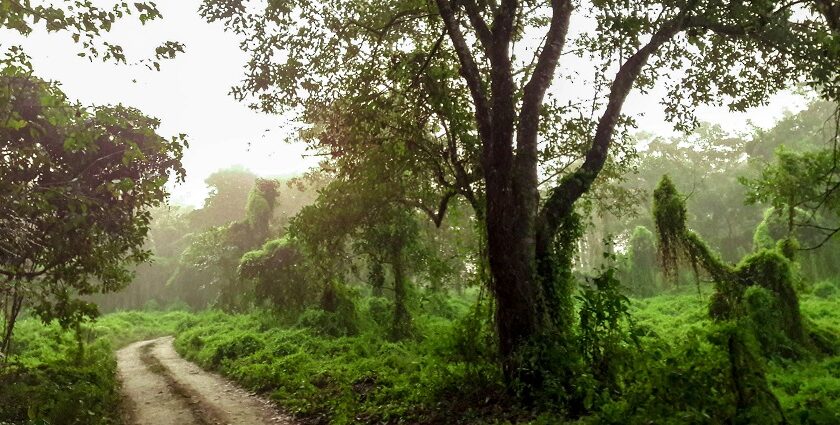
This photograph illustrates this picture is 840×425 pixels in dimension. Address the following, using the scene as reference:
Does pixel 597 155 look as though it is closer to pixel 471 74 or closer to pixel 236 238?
pixel 471 74

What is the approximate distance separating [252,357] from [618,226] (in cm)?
4326

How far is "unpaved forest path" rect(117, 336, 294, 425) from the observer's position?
1088 centimetres

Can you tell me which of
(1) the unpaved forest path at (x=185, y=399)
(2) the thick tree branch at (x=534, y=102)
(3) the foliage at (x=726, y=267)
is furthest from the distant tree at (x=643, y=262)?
(1) the unpaved forest path at (x=185, y=399)

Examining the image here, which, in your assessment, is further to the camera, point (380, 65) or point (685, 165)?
point (685, 165)

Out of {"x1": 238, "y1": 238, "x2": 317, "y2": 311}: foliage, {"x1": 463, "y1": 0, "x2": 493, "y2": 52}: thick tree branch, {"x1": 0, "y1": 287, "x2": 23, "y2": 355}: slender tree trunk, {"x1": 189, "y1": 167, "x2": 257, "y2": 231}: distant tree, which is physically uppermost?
{"x1": 189, "y1": 167, "x2": 257, "y2": 231}: distant tree

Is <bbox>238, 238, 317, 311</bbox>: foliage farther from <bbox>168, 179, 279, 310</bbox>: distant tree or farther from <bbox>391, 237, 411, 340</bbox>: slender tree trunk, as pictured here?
<bbox>168, 179, 279, 310</bbox>: distant tree

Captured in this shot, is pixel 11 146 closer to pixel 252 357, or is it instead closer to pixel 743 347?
pixel 252 357

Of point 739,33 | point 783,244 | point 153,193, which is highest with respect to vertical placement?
point 739,33

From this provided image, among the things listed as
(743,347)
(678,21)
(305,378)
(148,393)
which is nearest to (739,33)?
(678,21)

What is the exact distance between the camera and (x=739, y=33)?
373 inches

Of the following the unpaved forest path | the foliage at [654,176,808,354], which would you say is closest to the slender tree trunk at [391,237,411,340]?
the unpaved forest path

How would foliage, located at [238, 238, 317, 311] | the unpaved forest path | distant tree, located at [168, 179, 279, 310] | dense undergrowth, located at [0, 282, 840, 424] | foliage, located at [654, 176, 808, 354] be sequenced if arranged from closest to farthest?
1. dense undergrowth, located at [0, 282, 840, 424]
2. the unpaved forest path
3. foliage, located at [654, 176, 808, 354]
4. foliage, located at [238, 238, 317, 311]
5. distant tree, located at [168, 179, 279, 310]

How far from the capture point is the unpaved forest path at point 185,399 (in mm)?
10883

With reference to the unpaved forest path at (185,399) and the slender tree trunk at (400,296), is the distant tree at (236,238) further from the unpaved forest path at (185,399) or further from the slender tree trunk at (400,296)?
the slender tree trunk at (400,296)
